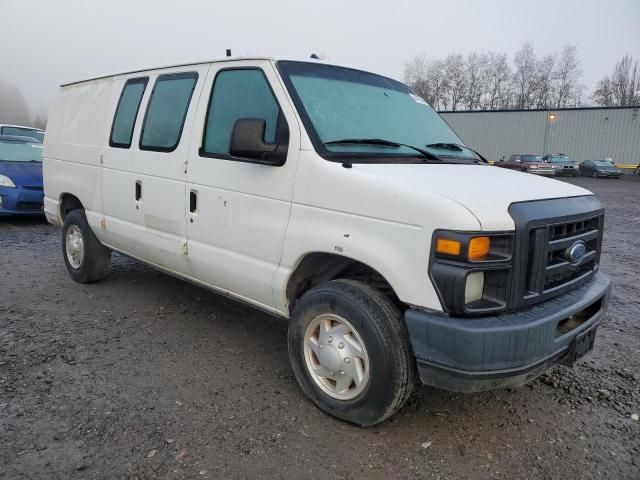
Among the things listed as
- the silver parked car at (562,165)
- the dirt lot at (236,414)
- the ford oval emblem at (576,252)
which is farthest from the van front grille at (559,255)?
the silver parked car at (562,165)

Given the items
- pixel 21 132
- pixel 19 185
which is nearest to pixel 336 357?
pixel 19 185

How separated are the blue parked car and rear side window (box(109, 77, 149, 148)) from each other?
16.4 feet

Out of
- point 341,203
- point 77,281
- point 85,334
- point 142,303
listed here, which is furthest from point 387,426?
point 77,281

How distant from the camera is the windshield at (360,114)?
3109 millimetres

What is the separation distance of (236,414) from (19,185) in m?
7.49

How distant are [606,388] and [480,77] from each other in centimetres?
7774

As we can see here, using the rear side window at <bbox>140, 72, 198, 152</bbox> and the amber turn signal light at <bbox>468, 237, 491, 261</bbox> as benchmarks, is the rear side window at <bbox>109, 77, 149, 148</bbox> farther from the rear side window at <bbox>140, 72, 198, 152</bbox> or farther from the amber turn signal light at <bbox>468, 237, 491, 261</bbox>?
the amber turn signal light at <bbox>468, 237, 491, 261</bbox>

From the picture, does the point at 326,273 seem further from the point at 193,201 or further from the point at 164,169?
the point at 164,169

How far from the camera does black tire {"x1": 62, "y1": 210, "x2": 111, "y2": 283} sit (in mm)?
5160

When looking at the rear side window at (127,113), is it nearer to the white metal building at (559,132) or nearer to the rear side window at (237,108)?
the rear side window at (237,108)

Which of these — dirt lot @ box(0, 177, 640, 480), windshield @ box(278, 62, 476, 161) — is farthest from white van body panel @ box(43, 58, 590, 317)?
dirt lot @ box(0, 177, 640, 480)

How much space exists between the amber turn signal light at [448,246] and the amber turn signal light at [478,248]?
0.06 metres

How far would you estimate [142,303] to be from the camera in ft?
16.2

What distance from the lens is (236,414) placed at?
302 cm
